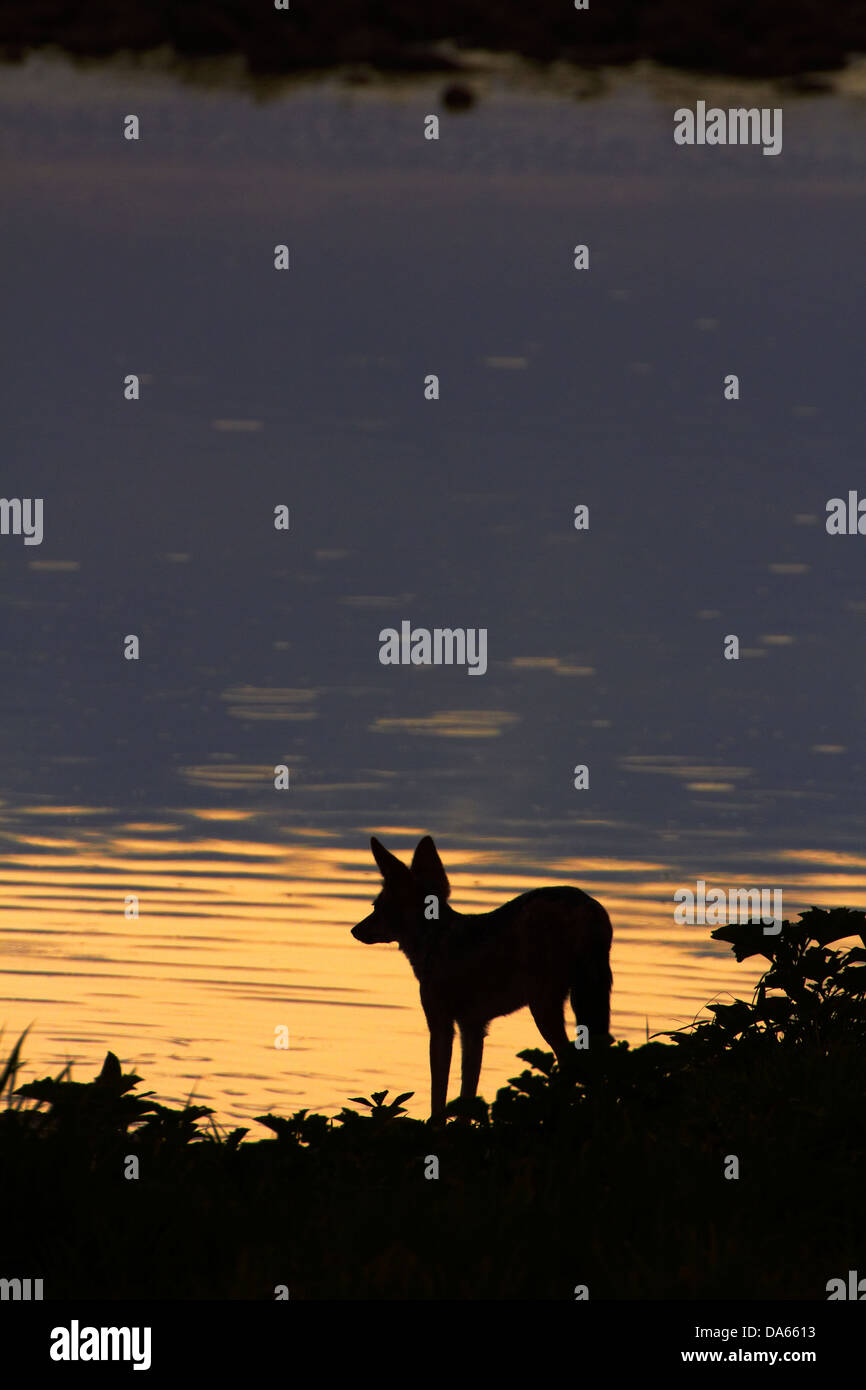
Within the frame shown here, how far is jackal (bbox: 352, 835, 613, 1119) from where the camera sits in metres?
10.9

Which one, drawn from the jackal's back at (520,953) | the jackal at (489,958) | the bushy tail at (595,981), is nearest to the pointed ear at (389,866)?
the jackal at (489,958)

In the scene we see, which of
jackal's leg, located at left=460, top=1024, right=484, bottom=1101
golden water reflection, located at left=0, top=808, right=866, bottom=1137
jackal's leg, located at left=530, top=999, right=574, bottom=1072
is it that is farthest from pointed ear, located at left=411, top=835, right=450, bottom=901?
jackal's leg, located at left=530, top=999, right=574, bottom=1072

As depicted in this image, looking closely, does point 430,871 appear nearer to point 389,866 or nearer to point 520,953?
point 389,866

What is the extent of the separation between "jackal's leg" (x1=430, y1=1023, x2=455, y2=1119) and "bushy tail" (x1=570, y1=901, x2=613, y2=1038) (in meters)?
0.61

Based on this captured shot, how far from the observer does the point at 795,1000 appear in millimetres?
10195

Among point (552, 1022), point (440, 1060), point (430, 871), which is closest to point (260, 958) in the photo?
point (430, 871)

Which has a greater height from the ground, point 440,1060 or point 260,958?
point 260,958

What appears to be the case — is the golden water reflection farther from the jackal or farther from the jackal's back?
the jackal's back

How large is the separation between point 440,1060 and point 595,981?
0.81 meters

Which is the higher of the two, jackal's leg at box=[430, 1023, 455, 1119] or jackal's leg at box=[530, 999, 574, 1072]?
jackal's leg at box=[530, 999, 574, 1072]

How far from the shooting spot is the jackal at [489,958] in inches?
429

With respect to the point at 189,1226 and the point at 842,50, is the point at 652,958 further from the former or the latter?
the point at 842,50

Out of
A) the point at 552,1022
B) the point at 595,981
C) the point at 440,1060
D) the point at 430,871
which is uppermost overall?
the point at 430,871

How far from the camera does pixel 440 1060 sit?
10.9 metres
